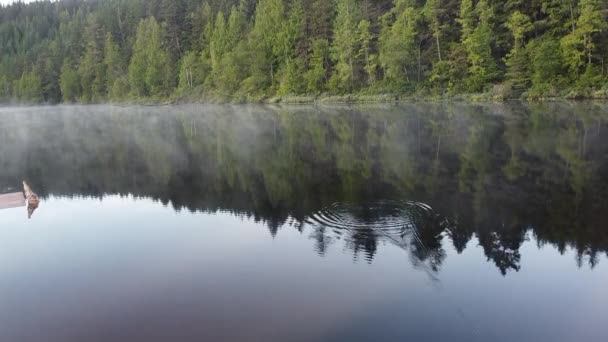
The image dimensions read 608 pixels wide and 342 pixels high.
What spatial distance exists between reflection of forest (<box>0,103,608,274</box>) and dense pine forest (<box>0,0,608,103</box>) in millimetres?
14320

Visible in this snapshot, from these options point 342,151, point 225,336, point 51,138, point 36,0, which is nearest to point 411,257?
point 225,336

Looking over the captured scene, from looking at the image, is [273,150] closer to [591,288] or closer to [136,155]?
[136,155]

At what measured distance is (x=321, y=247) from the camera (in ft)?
32.5

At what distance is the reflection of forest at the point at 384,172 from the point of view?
34.4ft

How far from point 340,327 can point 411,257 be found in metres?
2.76

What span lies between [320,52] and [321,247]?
2055 inches

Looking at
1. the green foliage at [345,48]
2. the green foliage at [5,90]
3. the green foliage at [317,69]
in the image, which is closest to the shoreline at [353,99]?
the green foliage at [317,69]

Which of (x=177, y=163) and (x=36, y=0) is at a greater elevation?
(x=36, y=0)

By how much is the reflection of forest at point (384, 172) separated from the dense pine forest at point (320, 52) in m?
14.3

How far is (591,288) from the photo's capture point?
7.70 metres

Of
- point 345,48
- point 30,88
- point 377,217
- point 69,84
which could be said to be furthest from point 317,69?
point 30,88

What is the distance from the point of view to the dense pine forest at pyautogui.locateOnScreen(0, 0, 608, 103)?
43344 millimetres

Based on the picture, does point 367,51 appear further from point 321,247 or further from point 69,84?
point 69,84

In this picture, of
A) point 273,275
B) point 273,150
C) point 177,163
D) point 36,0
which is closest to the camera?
point 273,275
